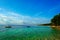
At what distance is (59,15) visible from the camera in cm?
10506

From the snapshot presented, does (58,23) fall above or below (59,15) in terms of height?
below

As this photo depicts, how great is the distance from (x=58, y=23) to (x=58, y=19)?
3.90m

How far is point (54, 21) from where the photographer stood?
110 m

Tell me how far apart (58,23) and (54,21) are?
5.18m

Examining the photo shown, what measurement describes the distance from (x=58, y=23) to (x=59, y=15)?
7.34m

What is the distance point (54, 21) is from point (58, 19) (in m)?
6.24

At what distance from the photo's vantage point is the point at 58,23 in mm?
106438

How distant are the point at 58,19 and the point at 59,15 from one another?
3688mm

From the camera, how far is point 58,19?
4134 inches
